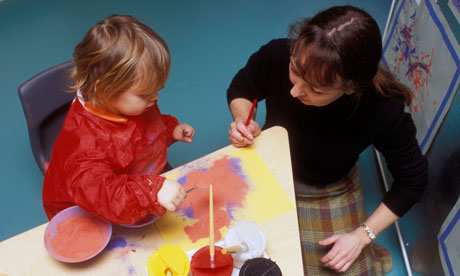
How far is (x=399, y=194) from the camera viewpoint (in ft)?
3.83

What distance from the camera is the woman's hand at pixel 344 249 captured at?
1.16 meters

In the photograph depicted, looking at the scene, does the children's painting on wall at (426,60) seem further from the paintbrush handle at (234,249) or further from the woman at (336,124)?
the paintbrush handle at (234,249)

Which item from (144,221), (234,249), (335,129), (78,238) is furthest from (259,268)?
(335,129)

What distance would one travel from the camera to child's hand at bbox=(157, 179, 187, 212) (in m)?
0.85

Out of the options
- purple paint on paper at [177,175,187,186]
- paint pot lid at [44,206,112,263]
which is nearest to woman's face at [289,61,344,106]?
purple paint on paper at [177,175,187,186]

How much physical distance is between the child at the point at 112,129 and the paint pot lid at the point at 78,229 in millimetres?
59

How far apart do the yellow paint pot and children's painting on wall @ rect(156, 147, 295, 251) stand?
58 mm

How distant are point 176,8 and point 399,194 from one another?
206 centimetres

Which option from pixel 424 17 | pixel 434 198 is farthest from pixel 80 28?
pixel 434 198

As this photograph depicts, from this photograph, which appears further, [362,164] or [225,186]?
[362,164]

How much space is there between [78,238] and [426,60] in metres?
1.28

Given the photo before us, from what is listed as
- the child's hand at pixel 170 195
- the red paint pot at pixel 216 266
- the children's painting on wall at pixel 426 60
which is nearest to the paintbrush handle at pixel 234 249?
the red paint pot at pixel 216 266

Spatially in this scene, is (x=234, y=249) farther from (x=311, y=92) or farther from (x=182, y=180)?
(x=311, y=92)

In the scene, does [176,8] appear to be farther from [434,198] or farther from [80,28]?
[434,198]
